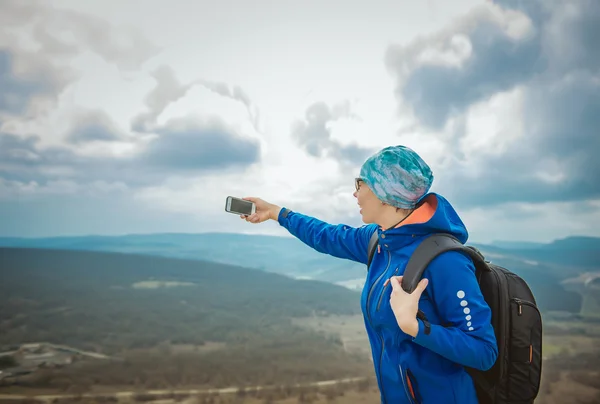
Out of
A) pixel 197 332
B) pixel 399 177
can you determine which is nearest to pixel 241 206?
pixel 399 177

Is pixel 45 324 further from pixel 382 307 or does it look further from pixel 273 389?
pixel 382 307

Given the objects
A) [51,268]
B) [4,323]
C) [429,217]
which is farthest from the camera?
[51,268]

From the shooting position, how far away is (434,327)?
2.97ft

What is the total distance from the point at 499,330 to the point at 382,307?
0.97 feet

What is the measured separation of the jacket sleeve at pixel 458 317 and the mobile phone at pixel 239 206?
35.9 inches

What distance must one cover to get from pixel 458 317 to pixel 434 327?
0.07 m

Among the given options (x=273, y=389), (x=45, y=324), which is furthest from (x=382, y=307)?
(x=45, y=324)

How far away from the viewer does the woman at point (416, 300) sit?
3.00ft

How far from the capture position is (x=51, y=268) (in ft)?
27.0

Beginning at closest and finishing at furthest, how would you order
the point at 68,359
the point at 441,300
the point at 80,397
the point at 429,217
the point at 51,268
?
1. the point at 441,300
2. the point at 429,217
3. the point at 80,397
4. the point at 68,359
5. the point at 51,268

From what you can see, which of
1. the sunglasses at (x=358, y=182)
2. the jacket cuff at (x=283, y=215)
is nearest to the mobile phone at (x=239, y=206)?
the jacket cuff at (x=283, y=215)

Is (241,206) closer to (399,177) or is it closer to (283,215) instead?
(283,215)

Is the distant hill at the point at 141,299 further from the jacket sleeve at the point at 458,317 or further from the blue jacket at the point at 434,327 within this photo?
the jacket sleeve at the point at 458,317

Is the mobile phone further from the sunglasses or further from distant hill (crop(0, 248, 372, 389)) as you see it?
distant hill (crop(0, 248, 372, 389))
